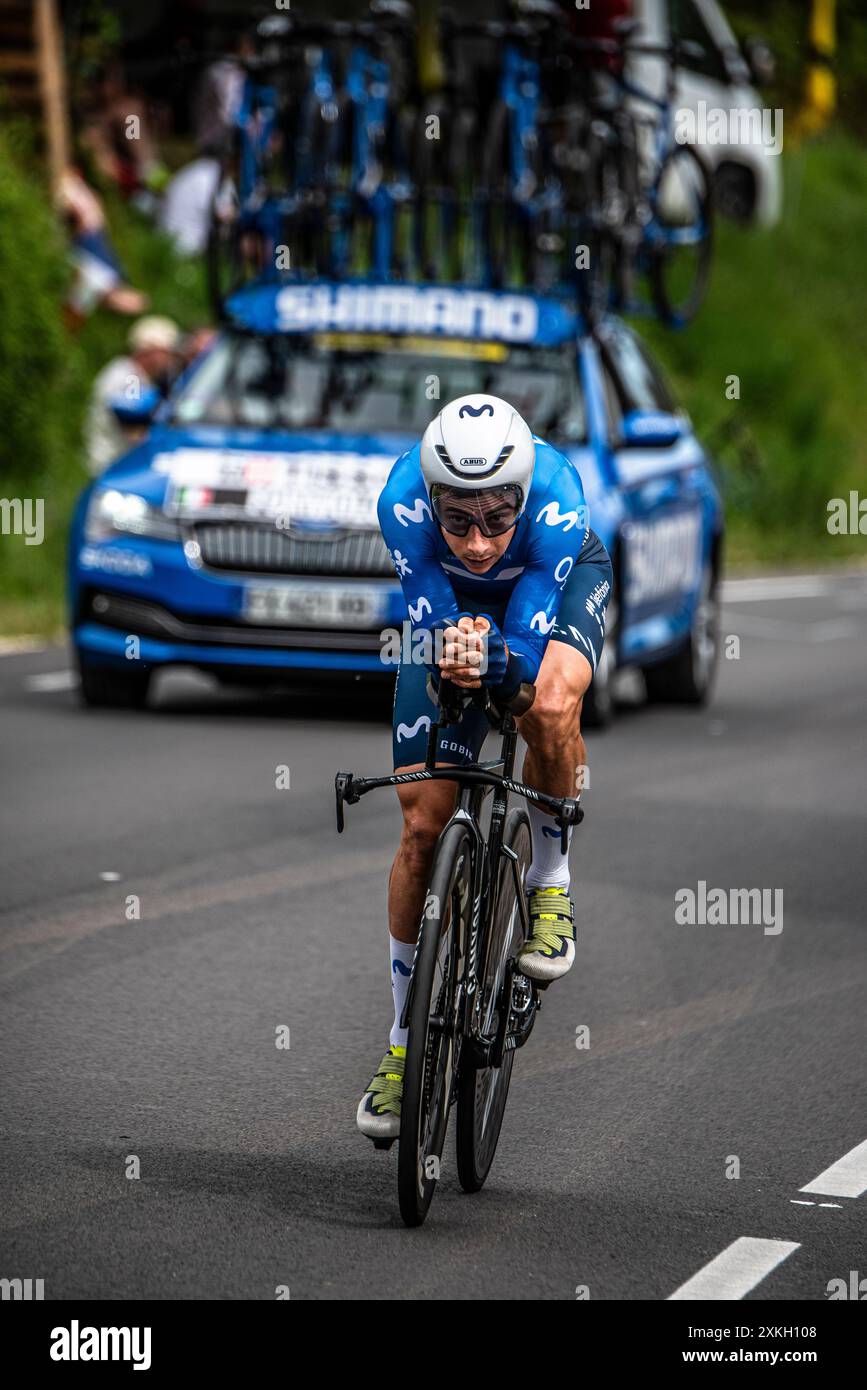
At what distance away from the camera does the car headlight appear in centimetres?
1253

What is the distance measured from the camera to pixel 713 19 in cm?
2838

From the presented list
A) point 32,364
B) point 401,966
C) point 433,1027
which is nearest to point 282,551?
point 401,966

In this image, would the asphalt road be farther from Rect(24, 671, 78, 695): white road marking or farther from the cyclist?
Rect(24, 671, 78, 695): white road marking

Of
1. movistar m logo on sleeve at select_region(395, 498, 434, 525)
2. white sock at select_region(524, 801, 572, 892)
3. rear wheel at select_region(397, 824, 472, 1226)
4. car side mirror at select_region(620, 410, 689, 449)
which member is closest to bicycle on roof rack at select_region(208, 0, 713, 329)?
car side mirror at select_region(620, 410, 689, 449)

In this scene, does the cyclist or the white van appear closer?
the cyclist

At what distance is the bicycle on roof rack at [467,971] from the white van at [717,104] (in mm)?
17143

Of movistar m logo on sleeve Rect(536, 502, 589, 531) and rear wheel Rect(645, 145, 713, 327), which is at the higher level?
rear wheel Rect(645, 145, 713, 327)

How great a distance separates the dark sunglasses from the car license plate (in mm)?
6554

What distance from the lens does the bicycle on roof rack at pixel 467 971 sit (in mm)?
5238

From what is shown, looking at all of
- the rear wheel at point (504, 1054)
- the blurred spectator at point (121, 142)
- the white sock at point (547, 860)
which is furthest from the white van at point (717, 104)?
the rear wheel at point (504, 1054)

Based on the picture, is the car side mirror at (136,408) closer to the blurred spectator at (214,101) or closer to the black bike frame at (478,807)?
the black bike frame at (478,807)
